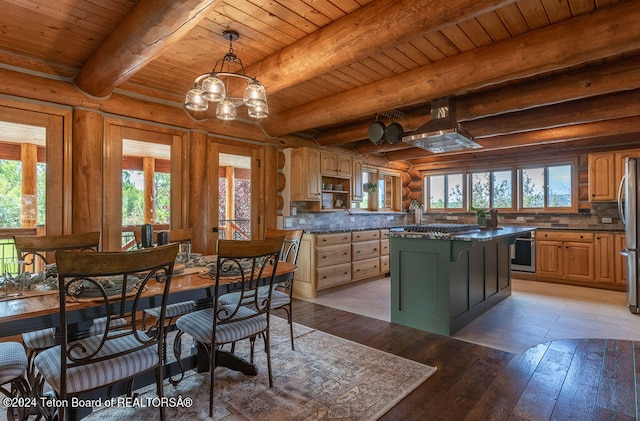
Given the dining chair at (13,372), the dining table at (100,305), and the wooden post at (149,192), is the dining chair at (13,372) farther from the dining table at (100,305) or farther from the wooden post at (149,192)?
the wooden post at (149,192)

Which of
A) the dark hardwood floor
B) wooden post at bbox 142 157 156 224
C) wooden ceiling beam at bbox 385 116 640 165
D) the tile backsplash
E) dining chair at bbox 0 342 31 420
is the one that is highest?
wooden ceiling beam at bbox 385 116 640 165

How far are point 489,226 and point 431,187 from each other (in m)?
3.33

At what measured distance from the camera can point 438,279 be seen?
3289 mm

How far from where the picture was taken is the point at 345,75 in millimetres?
3449

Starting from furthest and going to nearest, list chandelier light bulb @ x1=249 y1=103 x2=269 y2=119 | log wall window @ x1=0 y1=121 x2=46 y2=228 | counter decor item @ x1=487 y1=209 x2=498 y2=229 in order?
counter decor item @ x1=487 y1=209 x2=498 y2=229 < log wall window @ x1=0 y1=121 x2=46 y2=228 < chandelier light bulb @ x1=249 y1=103 x2=269 y2=119

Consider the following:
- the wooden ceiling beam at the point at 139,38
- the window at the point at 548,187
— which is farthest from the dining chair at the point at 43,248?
Answer: the window at the point at 548,187

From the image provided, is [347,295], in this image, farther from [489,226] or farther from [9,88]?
[9,88]

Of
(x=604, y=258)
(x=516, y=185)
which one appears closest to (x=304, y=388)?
(x=604, y=258)

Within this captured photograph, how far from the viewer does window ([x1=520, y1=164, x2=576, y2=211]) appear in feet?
19.5

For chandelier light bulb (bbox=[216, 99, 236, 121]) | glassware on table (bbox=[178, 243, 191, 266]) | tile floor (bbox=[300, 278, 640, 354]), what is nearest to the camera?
glassware on table (bbox=[178, 243, 191, 266])

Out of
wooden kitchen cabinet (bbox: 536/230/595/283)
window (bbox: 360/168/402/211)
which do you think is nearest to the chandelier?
window (bbox: 360/168/402/211)

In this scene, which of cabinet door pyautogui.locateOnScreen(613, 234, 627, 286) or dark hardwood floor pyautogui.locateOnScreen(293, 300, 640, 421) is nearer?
dark hardwood floor pyautogui.locateOnScreen(293, 300, 640, 421)

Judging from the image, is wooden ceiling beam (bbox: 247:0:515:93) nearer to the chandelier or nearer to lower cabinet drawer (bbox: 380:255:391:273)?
the chandelier

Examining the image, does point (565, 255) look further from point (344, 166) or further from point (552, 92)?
point (344, 166)
